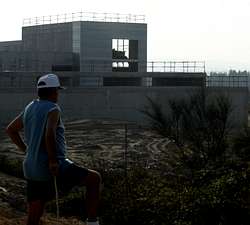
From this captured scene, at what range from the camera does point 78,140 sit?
111 feet

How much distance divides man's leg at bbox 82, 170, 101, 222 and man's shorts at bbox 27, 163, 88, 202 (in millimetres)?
50

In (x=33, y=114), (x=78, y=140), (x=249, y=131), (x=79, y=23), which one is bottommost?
(x=78, y=140)

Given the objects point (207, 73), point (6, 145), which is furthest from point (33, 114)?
point (207, 73)

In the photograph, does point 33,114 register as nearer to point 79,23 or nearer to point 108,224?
point 108,224

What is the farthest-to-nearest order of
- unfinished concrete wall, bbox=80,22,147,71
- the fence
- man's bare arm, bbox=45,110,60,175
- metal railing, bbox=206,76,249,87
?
unfinished concrete wall, bbox=80,22,147,71, metal railing, bbox=206,76,249,87, the fence, man's bare arm, bbox=45,110,60,175

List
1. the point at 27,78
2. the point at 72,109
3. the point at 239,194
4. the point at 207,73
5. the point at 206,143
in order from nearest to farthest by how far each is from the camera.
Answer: the point at 239,194
the point at 206,143
the point at 72,109
the point at 27,78
the point at 207,73

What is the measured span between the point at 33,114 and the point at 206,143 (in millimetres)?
10707

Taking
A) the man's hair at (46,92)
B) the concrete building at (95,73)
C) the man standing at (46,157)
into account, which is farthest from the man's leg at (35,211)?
the concrete building at (95,73)

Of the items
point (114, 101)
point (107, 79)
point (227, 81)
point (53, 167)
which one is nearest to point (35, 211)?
point (53, 167)

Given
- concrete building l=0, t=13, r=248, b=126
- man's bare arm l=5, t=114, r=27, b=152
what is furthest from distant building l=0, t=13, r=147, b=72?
man's bare arm l=5, t=114, r=27, b=152

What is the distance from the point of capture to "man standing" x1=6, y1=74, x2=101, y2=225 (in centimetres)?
520

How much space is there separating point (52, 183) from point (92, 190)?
0.34 meters

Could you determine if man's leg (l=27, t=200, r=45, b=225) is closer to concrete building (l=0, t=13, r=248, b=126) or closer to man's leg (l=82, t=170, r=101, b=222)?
man's leg (l=82, t=170, r=101, b=222)

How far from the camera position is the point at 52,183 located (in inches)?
209
